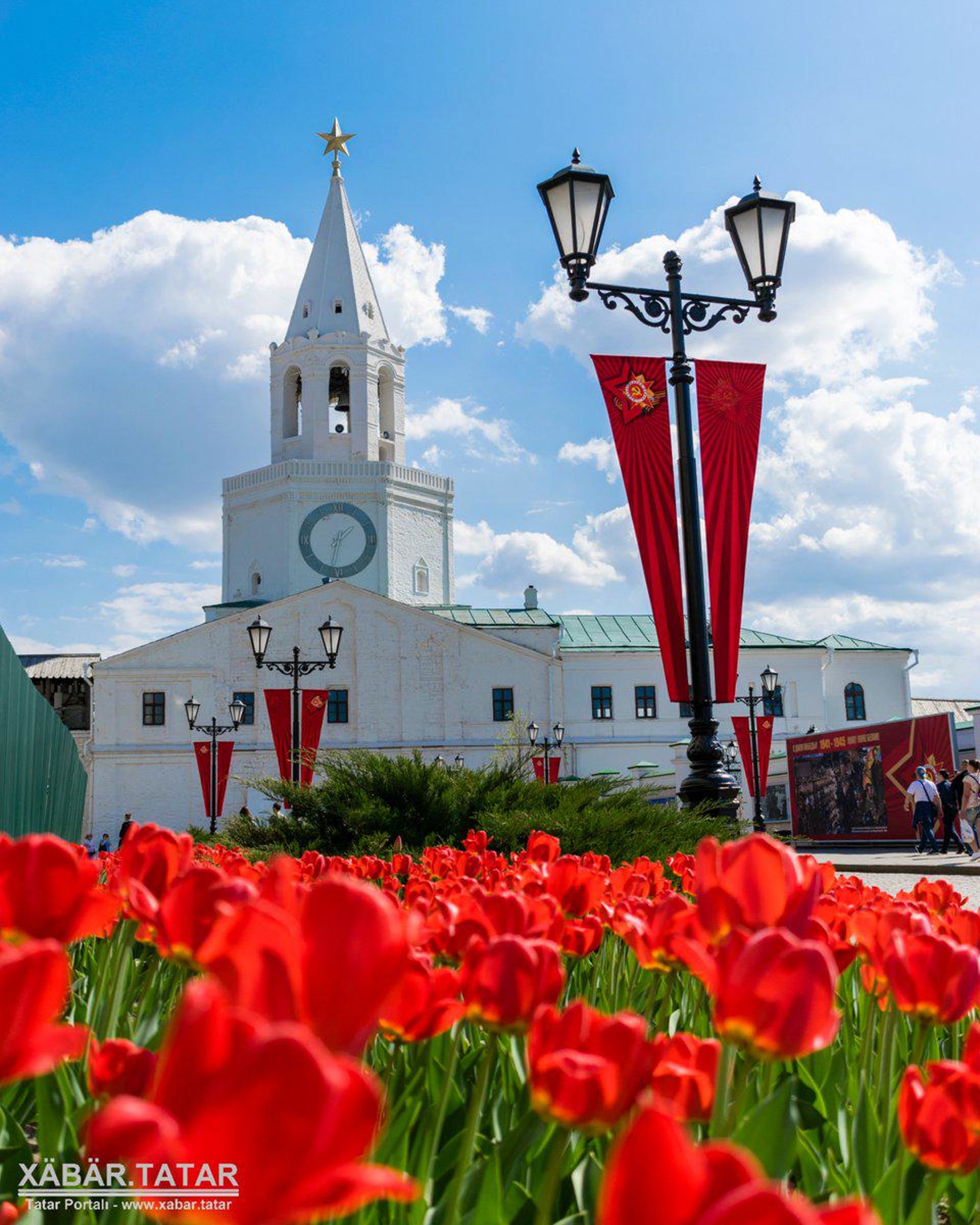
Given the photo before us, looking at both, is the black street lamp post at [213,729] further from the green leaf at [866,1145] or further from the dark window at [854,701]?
the dark window at [854,701]

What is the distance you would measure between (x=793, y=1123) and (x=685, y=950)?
181mm

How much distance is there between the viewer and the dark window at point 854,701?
47.2 metres

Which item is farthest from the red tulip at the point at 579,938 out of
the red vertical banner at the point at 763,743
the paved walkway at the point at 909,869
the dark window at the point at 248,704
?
the dark window at the point at 248,704

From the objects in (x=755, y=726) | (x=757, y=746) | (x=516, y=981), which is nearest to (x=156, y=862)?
(x=516, y=981)

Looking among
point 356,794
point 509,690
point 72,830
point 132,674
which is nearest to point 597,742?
point 509,690

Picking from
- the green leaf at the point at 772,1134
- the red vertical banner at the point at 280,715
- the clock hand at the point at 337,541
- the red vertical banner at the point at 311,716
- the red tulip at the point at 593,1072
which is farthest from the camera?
the clock hand at the point at 337,541

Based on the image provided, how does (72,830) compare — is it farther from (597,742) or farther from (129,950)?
(597,742)

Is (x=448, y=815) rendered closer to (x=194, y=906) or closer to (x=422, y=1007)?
(x=422, y=1007)

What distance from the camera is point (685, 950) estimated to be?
103cm

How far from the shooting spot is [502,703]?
1697 inches

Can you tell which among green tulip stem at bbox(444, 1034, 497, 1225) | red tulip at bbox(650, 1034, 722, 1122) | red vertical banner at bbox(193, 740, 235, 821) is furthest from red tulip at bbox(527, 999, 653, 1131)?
red vertical banner at bbox(193, 740, 235, 821)

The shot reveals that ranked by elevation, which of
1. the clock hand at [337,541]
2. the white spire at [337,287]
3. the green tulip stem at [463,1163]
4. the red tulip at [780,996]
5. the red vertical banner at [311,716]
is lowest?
the green tulip stem at [463,1163]

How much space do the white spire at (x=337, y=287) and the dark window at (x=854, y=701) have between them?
2476 centimetres

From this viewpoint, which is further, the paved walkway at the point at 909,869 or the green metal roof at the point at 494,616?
the green metal roof at the point at 494,616
